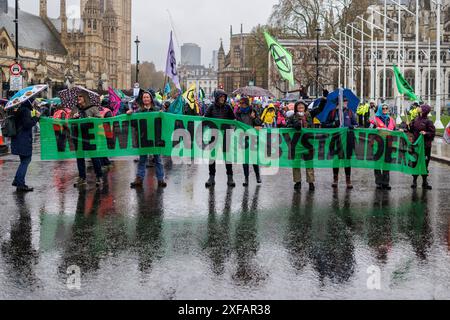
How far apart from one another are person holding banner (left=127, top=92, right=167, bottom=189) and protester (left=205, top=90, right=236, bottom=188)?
97 centimetres

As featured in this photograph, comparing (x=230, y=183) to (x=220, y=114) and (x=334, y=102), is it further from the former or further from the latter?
(x=334, y=102)

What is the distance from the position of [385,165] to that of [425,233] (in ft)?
16.3

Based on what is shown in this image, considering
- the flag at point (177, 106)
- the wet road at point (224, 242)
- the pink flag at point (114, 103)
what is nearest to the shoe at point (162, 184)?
the wet road at point (224, 242)

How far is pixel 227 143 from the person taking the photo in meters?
14.4

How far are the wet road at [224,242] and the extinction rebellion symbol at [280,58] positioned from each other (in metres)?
6.86

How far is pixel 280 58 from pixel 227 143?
6410mm

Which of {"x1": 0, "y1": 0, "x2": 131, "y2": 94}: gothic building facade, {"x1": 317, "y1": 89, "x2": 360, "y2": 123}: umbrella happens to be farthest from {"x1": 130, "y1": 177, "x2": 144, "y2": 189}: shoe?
{"x1": 0, "y1": 0, "x2": 131, "y2": 94}: gothic building facade

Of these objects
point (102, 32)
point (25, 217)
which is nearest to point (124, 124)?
point (25, 217)

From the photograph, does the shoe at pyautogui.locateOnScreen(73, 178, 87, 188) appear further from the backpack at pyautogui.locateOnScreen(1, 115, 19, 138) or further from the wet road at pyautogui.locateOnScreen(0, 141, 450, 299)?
the backpack at pyautogui.locateOnScreen(1, 115, 19, 138)

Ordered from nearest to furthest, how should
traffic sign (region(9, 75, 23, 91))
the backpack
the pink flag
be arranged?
the backpack, the pink flag, traffic sign (region(9, 75, 23, 91))

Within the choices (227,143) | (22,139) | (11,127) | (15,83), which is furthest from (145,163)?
(15,83)

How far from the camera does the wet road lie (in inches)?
253
